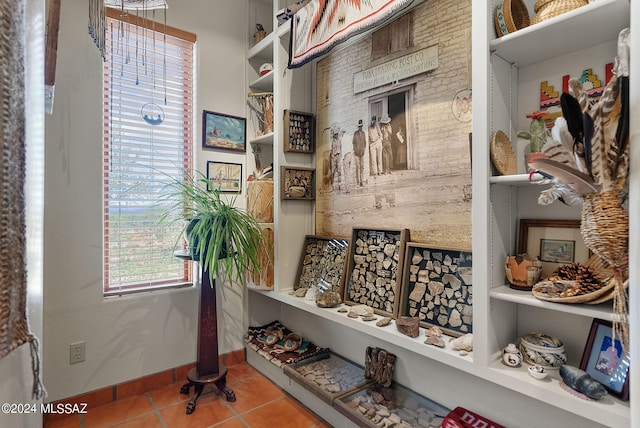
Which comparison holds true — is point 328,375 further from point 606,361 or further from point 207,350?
Answer: point 606,361

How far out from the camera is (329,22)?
6.40 feet

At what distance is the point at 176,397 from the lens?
7.50ft

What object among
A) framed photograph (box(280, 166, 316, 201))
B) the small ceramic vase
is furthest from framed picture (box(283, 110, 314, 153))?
the small ceramic vase

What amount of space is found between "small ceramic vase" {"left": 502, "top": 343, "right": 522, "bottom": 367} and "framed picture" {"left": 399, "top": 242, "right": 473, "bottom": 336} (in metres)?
0.26

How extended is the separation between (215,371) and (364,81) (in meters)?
2.19

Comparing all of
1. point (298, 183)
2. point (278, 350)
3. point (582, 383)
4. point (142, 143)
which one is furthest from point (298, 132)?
point (582, 383)

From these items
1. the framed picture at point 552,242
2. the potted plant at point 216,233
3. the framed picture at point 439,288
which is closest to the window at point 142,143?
the potted plant at point 216,233

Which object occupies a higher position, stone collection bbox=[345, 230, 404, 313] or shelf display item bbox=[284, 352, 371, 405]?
stone collection bbox=[345, 230, 404, 313]

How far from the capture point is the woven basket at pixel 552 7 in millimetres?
1179

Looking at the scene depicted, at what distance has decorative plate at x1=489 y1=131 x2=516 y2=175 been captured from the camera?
132 centimetres

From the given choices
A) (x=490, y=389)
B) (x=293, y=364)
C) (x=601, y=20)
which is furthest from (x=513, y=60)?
(x=293, y=364)

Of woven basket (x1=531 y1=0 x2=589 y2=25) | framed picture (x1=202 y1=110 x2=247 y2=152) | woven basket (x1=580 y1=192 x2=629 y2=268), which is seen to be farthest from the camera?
framed picture (x1=202 y1=110 x2=247 y2=152)

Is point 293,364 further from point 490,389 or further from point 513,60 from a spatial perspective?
point 513,60

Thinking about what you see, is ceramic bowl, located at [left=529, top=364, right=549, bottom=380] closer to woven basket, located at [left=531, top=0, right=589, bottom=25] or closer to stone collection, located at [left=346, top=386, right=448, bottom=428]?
stone collection, located at [left=346, top=386, right=448, bottom=428]
